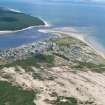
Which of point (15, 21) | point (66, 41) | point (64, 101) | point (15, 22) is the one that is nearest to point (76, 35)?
point (66, 41)

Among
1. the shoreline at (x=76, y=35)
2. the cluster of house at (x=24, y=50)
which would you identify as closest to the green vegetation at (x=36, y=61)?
the cluster of house at (x=24, y=50)

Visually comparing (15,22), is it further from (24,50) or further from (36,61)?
(36,61)

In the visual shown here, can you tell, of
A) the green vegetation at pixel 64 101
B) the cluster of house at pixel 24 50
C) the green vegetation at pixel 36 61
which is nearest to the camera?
the green vegetation at pixel 64 101

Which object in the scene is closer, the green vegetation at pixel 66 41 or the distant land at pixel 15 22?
the green vegetation at pixel 66 41

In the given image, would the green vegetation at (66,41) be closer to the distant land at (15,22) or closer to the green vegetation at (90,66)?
the green vegetation at (90,66)

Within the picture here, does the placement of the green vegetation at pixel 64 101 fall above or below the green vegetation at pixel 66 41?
below

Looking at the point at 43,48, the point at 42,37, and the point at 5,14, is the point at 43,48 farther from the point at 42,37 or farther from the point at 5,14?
the point at 5,14

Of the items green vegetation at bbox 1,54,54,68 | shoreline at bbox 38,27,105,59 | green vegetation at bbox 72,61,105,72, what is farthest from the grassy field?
green vegetation at bbox 72,61,105,72
